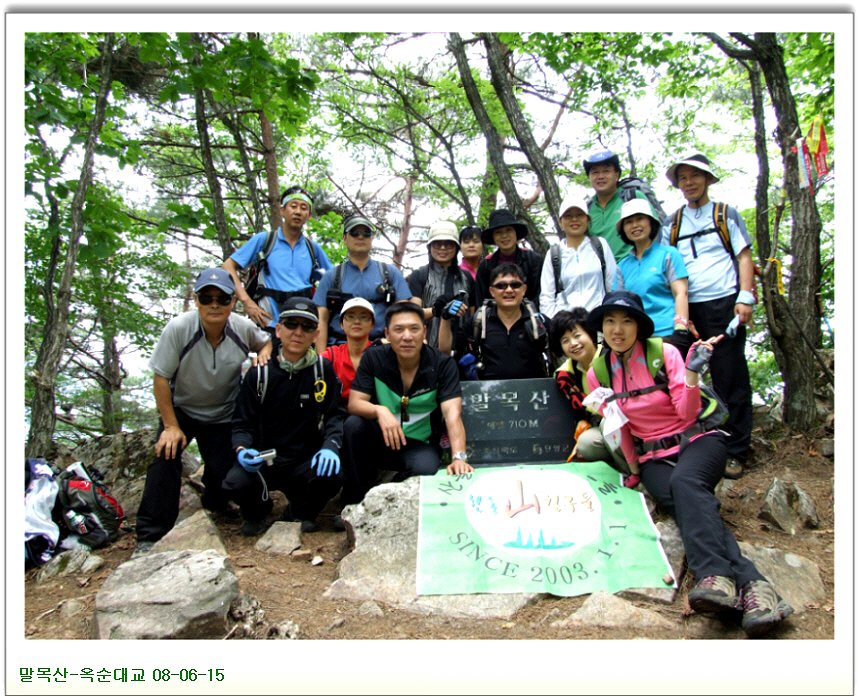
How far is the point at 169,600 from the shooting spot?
354 cm

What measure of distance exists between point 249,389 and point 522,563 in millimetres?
2579

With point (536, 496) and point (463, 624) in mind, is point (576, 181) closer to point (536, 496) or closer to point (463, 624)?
point (536, 496)

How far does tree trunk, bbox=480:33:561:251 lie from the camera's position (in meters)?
8.12

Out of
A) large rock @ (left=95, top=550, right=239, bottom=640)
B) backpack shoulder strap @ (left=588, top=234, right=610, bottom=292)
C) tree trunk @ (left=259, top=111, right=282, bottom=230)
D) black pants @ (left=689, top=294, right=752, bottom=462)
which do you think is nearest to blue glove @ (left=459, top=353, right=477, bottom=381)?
backpack shoulder strap @ (left=588, top=234, right=610, bottom=292)

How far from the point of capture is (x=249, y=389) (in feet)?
16.6

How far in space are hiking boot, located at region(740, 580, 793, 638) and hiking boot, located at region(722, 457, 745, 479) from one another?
2.34m

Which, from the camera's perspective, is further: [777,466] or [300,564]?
[777,466]

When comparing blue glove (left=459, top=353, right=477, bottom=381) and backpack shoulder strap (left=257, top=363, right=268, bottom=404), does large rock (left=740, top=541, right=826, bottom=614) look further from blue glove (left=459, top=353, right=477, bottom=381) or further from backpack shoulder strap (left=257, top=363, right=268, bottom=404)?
backpack shoulder strap (left=257, top=363, right=268, bottom=404)

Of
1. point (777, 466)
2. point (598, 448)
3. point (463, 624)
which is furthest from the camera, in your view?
point (777, 466)

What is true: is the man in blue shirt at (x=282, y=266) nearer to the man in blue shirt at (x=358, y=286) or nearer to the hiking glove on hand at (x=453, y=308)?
the man in blue shirt at (x=358, y=286)

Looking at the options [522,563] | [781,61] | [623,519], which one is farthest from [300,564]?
[781,61]

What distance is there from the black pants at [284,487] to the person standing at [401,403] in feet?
0.73

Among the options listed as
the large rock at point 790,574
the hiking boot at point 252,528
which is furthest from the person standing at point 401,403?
the large rock at point 790,574

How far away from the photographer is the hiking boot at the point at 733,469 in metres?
5.61
